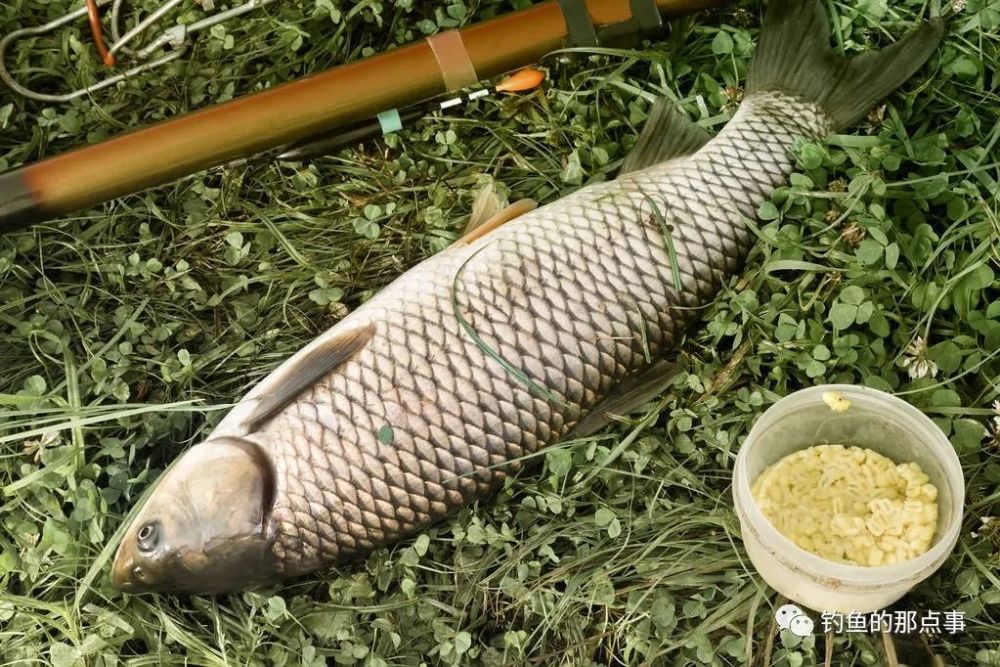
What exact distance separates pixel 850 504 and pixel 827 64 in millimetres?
1040

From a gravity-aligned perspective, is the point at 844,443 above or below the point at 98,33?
below

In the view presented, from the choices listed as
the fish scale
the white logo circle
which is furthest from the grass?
the fish scale

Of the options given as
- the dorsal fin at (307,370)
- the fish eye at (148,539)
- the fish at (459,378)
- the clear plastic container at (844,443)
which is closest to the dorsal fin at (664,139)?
the fish at (459,378)

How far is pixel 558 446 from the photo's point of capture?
213 centimetres

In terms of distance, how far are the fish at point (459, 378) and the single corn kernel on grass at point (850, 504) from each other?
1.21ft

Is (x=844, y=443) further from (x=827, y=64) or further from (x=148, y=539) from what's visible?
(x=148, y=539)

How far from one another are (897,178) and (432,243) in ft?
3.75

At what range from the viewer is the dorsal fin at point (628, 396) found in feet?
7.02

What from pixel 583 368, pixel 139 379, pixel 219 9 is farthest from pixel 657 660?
pixel 219 9

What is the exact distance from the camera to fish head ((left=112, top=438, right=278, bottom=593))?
1.95 meters

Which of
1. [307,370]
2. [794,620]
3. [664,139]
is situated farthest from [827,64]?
[307,370]

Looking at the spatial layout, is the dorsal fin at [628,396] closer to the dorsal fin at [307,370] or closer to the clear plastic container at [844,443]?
the clear plastic container at [844,443]

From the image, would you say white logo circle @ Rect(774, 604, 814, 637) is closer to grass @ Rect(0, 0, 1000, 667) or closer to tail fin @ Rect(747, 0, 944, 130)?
grass @ Rect(0, 0, 1000, 667)

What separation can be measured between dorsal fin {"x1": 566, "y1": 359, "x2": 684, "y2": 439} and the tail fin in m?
0.73
